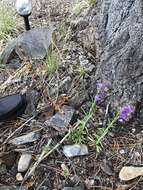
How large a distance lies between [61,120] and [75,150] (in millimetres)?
217

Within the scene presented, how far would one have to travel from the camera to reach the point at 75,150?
90.9 inches

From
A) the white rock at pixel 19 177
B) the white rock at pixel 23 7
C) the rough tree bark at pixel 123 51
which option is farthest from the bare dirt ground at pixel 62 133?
the white rock at pixel 23 7

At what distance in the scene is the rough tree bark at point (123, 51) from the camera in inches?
93.0

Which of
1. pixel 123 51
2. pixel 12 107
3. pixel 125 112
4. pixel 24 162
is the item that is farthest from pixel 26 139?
pixel 123 51

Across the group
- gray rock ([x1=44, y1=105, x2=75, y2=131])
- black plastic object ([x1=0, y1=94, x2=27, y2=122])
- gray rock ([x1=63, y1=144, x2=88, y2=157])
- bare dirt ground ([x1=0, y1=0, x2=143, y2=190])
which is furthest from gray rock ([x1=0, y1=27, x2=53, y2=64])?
gray rock ([x1=63, y1=144, x2=88, y2=157])

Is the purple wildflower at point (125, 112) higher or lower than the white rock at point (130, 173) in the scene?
higher

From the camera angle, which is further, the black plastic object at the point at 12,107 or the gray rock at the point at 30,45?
the gray rock at the point at 30,45

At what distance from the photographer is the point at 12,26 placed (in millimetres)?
3377

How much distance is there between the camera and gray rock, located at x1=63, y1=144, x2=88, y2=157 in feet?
7.55

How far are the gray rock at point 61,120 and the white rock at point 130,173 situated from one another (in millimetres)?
418

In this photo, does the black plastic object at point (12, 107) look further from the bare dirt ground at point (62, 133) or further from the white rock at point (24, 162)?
the white rock at point (24, 162)

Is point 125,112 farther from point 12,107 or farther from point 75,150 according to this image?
point 12,107

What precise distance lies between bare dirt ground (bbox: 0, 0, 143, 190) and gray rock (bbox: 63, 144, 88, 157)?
0.08ft

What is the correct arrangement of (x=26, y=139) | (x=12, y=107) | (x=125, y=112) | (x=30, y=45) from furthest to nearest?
(x=30, y=45), (x=12, y=107), (x=26, y=139), (x=125, y=112)
